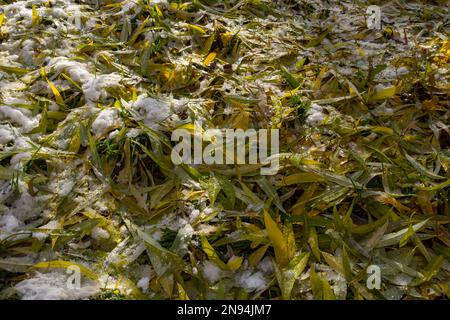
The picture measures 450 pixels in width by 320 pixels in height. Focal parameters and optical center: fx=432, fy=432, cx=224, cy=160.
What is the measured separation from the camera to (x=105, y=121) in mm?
1871

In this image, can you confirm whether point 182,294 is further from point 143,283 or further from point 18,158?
point 18,158

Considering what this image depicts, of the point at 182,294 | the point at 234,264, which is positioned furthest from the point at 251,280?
the point at 182,294

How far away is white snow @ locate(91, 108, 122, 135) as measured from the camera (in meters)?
1.85

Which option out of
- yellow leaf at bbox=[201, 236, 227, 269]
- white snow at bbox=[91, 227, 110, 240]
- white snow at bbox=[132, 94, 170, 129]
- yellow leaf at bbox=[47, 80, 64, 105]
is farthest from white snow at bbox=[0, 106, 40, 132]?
yellow leaf at bbox=[201, 236, 227, 269]

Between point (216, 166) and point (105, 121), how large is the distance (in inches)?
21.1

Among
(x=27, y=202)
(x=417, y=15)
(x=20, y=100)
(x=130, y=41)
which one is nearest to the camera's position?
(x=27, y=202)

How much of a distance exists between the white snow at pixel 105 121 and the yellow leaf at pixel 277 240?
0.79 metres

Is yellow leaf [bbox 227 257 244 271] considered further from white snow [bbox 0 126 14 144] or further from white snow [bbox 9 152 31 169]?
white snow [bbox 0 126 14 144]

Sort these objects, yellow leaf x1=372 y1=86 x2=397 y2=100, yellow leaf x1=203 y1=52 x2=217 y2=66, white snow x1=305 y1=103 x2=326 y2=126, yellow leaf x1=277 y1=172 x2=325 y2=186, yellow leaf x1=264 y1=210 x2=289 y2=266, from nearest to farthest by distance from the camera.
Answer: yellow leaf x1=264 y1=210 x2=289 y2=266, yellow leaf x1=277 y1=172 x2=325 y2=186, white snow x1=305 y1=103 x2=326 y2=126, yellow leaf x1=372 y1=86 x2=397 y2=100, yellow leaf x1=203 y1=52 x2=217 y2=66

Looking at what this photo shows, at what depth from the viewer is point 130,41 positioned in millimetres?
2361
